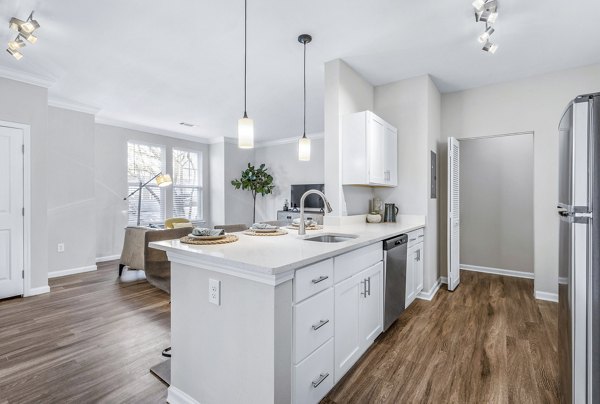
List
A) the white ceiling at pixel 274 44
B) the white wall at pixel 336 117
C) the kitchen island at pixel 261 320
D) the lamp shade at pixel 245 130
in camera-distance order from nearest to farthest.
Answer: the kitchen island at pixel 261 320 < the lamp shade at pixel 245 130 < the white ceiling at pixel 274 44 < the white wall at pixel 336 117

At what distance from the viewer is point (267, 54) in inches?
120

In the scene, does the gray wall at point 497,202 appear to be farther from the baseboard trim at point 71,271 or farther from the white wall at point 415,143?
the baseboard trim at point 71,271

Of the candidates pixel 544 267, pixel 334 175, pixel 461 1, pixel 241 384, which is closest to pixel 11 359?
pixel 241 384

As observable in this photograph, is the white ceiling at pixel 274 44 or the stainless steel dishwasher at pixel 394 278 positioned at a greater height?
the white ceiling at pixel 274 44

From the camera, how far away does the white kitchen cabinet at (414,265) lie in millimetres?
3061

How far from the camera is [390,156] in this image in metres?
3.57

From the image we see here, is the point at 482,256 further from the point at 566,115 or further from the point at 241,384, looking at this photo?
the point at 241,384

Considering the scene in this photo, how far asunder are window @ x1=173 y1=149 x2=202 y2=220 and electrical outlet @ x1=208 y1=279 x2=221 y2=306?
5.72m

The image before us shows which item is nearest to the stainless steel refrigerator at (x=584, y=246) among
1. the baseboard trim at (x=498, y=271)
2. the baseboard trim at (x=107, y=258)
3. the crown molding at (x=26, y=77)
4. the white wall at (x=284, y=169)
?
the baseboard trim at (x=498, y=271)

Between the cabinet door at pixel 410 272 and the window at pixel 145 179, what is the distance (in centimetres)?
516

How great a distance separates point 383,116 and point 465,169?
1.95 m

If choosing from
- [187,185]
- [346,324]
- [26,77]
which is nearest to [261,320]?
[346,324]

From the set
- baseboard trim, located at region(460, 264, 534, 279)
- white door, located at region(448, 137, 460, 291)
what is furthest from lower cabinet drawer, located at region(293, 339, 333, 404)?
baseboard trim, located at region(460, 264, 534, 279)

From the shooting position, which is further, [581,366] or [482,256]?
[482,256]
